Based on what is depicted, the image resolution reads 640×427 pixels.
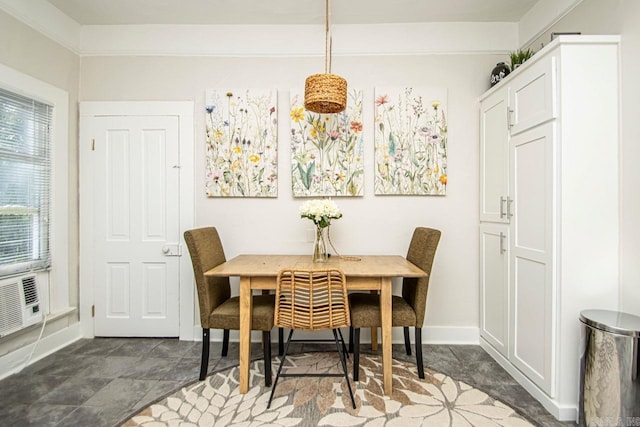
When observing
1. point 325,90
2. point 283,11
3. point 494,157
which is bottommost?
point 494,157

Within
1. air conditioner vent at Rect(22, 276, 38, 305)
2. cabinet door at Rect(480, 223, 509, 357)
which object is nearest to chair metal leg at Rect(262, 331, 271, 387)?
cabinet door at Rect(480, 223, 509, 357)

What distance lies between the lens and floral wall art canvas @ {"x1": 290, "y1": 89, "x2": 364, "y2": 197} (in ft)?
8.79

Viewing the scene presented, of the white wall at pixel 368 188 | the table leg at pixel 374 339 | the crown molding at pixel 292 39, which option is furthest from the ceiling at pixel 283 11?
the table leg at pixel 374 339

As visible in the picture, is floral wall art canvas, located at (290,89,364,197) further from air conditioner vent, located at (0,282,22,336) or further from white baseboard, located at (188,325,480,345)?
air conditioner vent, located at (0,282,22,336)

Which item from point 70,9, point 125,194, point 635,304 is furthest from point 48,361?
point 635,304

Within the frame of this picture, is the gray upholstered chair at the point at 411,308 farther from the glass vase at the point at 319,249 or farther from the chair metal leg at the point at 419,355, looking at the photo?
the glass vase at the point at 319,249

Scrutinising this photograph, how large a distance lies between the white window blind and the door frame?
0.27 metres

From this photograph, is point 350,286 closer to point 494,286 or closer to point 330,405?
point 330,405

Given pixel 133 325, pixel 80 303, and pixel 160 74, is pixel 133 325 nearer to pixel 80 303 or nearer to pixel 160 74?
pixel 80 303

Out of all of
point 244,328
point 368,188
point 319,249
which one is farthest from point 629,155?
point 244,328

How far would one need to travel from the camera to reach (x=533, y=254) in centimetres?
191

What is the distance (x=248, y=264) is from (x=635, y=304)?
Result: 2.28 meters

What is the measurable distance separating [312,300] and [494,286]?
1.56 meters

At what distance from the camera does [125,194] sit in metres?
2.77
